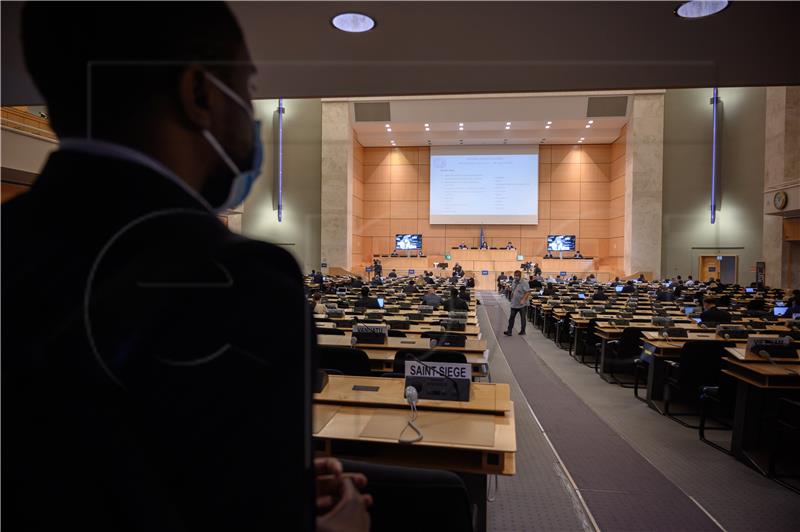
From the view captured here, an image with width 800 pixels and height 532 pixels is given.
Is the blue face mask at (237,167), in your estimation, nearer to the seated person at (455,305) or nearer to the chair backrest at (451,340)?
the chair backrest at (451,340)

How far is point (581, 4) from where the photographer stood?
1.78 metres

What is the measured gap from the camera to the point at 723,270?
16.0m

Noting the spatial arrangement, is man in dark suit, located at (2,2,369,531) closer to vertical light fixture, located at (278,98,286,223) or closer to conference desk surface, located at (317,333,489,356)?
vertical light fixture, located at (278,98,286,223)

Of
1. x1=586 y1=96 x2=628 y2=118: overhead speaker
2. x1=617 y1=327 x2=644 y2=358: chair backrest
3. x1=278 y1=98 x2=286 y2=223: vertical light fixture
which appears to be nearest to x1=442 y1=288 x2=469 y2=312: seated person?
x1=617 y1=327 x2=644 y2=358: chair backrest

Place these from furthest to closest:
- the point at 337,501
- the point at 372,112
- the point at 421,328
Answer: the point at 372,112, the point at 421,328, the point at 337,501

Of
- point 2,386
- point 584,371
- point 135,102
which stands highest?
point 135,102

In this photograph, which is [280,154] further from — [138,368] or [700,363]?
[700,363]

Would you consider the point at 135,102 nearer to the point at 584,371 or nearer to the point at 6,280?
the point at 6,280

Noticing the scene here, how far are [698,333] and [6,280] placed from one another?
270 inches

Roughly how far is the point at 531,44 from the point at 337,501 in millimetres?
2034

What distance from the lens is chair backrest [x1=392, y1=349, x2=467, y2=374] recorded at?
132 inches

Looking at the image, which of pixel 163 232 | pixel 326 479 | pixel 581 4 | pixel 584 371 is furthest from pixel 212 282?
pixel 584 371

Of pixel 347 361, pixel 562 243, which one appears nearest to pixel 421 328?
pixel 347 361

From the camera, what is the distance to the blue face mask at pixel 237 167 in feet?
2.08
